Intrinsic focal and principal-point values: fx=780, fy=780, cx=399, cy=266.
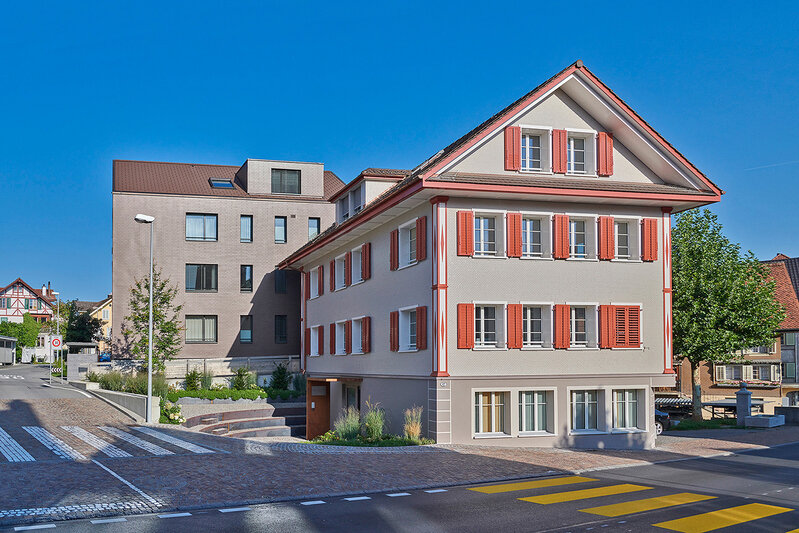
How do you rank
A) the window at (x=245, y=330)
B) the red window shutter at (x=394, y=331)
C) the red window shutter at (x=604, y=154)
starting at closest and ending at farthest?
the red window shutter at (x=604, y=154) → the red window shutter at (x=394, y=331) → the window at (x=245, y=330)

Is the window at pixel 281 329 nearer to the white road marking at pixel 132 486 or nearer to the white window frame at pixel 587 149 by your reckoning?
the white window frame at pixel 587 149

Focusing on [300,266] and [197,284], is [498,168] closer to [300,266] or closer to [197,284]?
[300,266]

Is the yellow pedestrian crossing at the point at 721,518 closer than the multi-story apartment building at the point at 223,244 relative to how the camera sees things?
Yes

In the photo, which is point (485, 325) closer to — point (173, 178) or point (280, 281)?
point (280, 281)

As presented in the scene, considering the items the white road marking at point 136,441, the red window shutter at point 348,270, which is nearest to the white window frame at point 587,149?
the red window shutter at point 348,270

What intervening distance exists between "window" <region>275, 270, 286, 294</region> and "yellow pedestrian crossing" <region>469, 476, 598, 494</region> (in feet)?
96.7

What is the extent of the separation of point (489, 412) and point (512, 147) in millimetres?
8006

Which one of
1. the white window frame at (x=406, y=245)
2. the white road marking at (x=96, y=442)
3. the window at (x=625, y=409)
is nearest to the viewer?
the white road marking at (x=96, y=442)

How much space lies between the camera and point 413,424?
2283 centimetres

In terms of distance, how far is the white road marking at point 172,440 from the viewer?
A: 62.9ft

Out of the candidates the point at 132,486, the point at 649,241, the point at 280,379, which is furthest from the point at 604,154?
the point at 280,379

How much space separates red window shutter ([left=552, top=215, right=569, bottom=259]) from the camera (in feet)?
78.0

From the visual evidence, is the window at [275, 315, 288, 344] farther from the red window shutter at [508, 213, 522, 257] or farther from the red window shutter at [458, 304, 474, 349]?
the red window shutter at [508, 213, 522, 257]

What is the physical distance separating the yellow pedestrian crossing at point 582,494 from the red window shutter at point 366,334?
1413 cm
